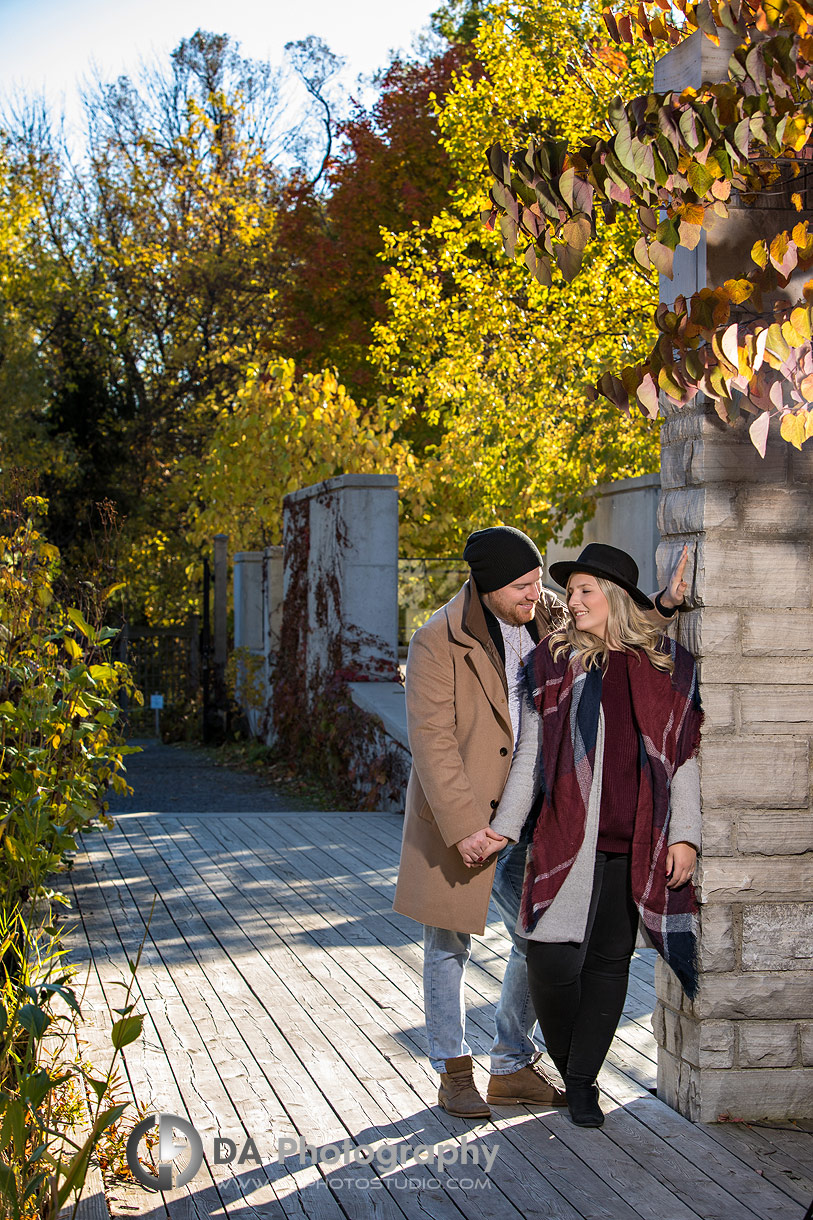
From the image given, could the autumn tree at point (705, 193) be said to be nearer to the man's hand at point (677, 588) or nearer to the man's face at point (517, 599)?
the man's hand at point (677, 588)

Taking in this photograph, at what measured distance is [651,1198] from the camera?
349cm

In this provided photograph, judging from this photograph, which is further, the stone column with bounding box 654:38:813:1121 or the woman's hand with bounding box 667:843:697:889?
the stone column with bounding box 654:38:813:1121

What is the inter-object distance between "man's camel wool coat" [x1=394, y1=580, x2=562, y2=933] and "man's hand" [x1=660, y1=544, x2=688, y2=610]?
0.56 meters

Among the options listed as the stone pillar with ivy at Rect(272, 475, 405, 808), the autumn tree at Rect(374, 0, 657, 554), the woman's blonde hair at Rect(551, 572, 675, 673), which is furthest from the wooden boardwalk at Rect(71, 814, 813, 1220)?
the autumn tree at Rect(374, 0, 657, 554)

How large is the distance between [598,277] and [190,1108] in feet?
30.4

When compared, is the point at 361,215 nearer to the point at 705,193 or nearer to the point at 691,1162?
the point at 705,193

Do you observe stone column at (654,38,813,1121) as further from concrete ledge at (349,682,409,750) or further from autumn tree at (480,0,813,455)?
concrete ledge at (349,682,409,750)

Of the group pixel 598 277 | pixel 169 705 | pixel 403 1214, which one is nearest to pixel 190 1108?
pixel 403 1214

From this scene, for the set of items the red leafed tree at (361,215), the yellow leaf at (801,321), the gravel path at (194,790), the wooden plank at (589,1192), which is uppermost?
the red leafed tree at (361,215)

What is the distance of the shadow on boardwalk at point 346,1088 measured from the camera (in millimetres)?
3506

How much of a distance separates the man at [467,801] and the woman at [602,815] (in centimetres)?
15

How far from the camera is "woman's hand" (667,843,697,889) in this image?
389cm

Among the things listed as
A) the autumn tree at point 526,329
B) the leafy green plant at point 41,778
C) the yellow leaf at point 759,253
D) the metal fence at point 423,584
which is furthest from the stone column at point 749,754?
the metal fence at point 423,584

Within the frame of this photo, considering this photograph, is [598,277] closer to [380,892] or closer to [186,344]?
[380,892]
